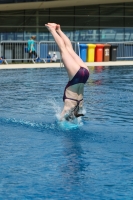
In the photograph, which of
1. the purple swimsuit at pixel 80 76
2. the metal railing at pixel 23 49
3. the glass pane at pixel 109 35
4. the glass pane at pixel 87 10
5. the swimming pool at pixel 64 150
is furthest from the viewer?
the glass pane at pixel 87 10

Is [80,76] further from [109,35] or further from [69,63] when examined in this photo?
[109,35]

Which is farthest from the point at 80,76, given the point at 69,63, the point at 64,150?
the point at 64,150

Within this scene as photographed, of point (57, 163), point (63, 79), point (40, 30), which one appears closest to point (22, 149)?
point (57, 163)

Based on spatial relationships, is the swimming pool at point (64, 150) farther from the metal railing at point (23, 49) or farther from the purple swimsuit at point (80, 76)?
the metal railing at point (23, 49)

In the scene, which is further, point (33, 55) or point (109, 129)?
point (33, 55)

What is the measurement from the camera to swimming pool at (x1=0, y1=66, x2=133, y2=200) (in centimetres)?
538

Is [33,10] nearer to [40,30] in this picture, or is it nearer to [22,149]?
[40,30]

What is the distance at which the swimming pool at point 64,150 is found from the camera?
5375 millimetres

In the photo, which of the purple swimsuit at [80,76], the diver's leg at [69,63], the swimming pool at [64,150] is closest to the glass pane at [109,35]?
the swimming pool at [64,150]

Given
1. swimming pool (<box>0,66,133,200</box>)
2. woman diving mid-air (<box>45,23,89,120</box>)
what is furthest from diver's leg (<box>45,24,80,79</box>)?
swimming pool (<box>0,66,133,200</box>)

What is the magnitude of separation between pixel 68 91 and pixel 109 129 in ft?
2.90

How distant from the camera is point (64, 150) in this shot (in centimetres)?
713

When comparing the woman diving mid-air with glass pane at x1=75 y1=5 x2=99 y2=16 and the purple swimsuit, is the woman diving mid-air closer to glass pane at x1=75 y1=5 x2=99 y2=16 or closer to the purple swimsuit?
the purple swimsuit

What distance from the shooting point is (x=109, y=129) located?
28.6ft
